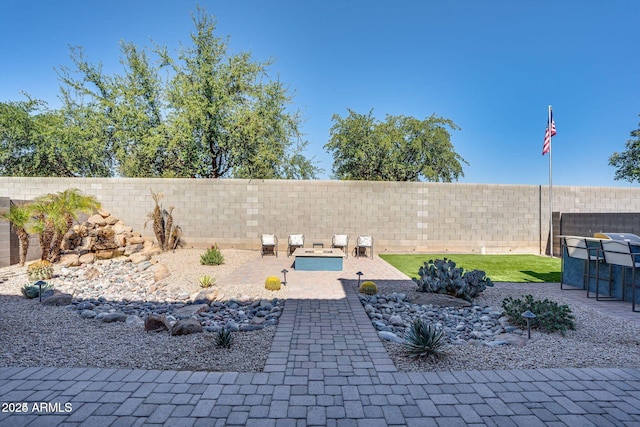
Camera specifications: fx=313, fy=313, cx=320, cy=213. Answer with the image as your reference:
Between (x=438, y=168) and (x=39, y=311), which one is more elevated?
(x=438, y=168)

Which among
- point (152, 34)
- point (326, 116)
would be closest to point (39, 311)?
point (152, 34)

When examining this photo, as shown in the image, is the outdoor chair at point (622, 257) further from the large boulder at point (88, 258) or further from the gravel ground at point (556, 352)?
the large boulder at point (88, 258)

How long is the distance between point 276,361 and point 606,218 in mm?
12591

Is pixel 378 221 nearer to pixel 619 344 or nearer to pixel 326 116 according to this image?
pixel 619 344

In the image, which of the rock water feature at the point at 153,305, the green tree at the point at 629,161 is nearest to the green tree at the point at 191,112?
the rock water feature at the point at 153,305

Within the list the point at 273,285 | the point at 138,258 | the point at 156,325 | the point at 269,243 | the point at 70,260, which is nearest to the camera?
the point at 156,325

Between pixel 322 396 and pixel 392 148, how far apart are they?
21959mm

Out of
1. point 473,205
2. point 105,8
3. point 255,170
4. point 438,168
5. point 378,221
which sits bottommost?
point 378,221

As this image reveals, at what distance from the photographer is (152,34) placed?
16.8m

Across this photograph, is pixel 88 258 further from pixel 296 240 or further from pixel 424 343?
pixel 424 343

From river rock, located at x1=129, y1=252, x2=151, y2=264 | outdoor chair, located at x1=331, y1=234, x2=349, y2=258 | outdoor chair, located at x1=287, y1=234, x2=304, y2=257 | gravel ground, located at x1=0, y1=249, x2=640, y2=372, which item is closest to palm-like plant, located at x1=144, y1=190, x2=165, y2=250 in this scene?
river rock, located at x1=129, y1=252, x2=151, y2=264

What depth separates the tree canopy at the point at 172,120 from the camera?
1655cm

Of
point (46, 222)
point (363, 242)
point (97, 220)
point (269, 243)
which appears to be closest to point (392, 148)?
point (363, 242)

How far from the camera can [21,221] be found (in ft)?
26.7
